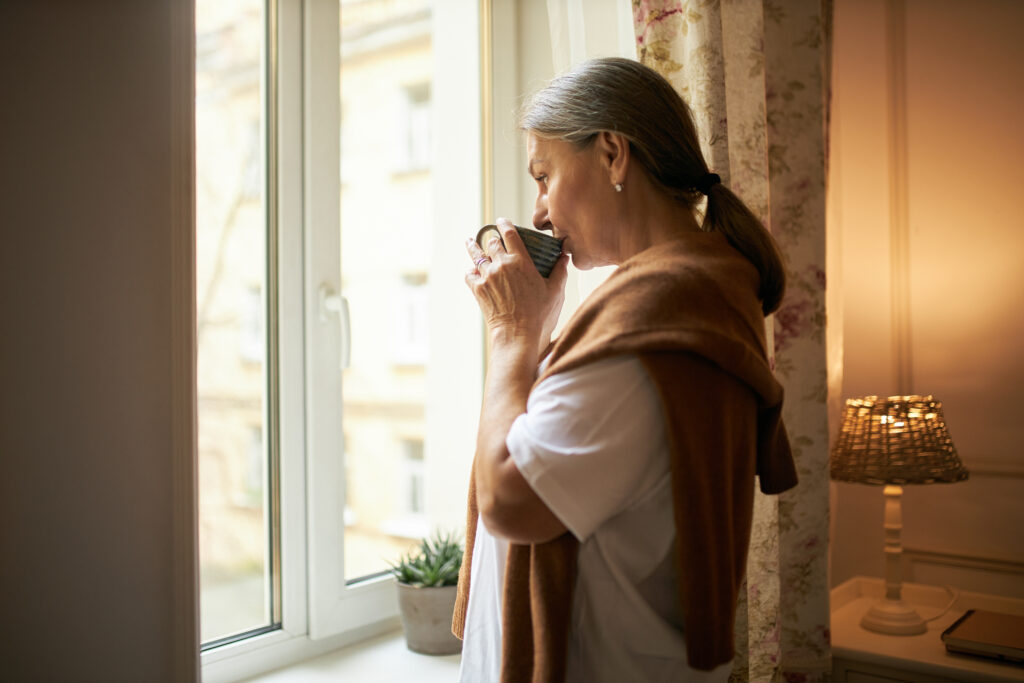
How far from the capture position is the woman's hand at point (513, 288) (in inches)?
38.3

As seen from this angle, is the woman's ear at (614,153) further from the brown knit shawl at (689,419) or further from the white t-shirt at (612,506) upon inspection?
the white t-shirt at (612,506)

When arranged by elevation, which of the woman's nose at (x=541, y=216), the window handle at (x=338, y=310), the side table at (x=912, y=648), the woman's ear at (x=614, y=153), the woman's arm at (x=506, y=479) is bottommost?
the side table at (x=912, y=648)

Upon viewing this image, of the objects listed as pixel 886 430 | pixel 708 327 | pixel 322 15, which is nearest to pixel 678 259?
pixel 708 327

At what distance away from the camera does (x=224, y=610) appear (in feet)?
4.67

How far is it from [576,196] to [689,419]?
0.34 meters

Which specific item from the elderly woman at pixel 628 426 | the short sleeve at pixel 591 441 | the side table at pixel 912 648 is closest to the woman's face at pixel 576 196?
the elderly woman at pixel 628 426

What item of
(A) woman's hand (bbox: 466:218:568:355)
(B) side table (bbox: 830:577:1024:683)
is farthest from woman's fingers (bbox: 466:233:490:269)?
(B) side table (bbox: 830:577:1024:683)

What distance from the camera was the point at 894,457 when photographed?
5.69 feet

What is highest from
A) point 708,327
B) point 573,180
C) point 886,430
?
point 573,180

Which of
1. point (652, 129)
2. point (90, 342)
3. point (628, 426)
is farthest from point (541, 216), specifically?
point (90, 342)

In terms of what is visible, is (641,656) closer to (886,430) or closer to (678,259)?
(678,259)

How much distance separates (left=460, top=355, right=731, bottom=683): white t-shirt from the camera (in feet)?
2.54

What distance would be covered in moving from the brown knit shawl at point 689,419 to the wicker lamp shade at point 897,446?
0.99 metres

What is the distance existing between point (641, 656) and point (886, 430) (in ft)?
3.74
